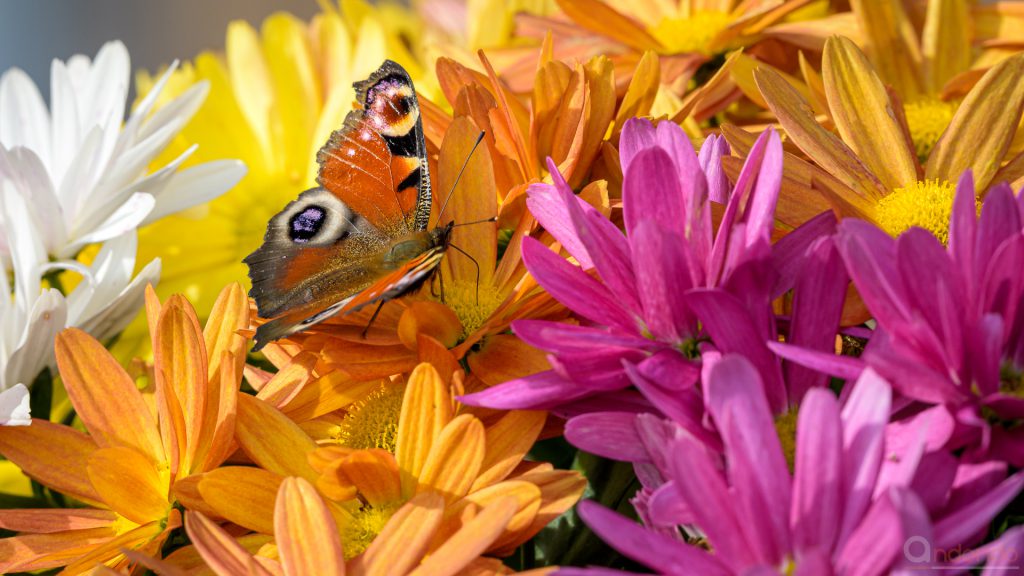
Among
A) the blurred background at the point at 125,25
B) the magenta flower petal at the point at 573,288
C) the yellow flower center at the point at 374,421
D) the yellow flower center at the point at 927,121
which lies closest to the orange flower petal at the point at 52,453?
the yellow flower center at the point at 374,421

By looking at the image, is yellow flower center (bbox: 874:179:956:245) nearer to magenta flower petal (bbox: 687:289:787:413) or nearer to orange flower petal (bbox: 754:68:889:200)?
orange flower petal (bbox: 754:68:889:200)

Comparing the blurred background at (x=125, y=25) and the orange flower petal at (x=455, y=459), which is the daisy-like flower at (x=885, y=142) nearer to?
the orange flower petal at (x=455, y=459)

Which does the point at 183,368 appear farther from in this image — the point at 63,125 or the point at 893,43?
the point at 893,43

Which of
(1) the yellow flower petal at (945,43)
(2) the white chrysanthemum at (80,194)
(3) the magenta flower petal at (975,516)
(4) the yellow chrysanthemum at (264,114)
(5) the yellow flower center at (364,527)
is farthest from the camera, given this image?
(4) the yellow chrysanthemum at (264,114)

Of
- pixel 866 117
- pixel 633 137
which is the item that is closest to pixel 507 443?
pixel 633 137

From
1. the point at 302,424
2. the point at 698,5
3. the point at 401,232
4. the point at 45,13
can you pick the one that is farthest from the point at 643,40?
the point at 45,13
